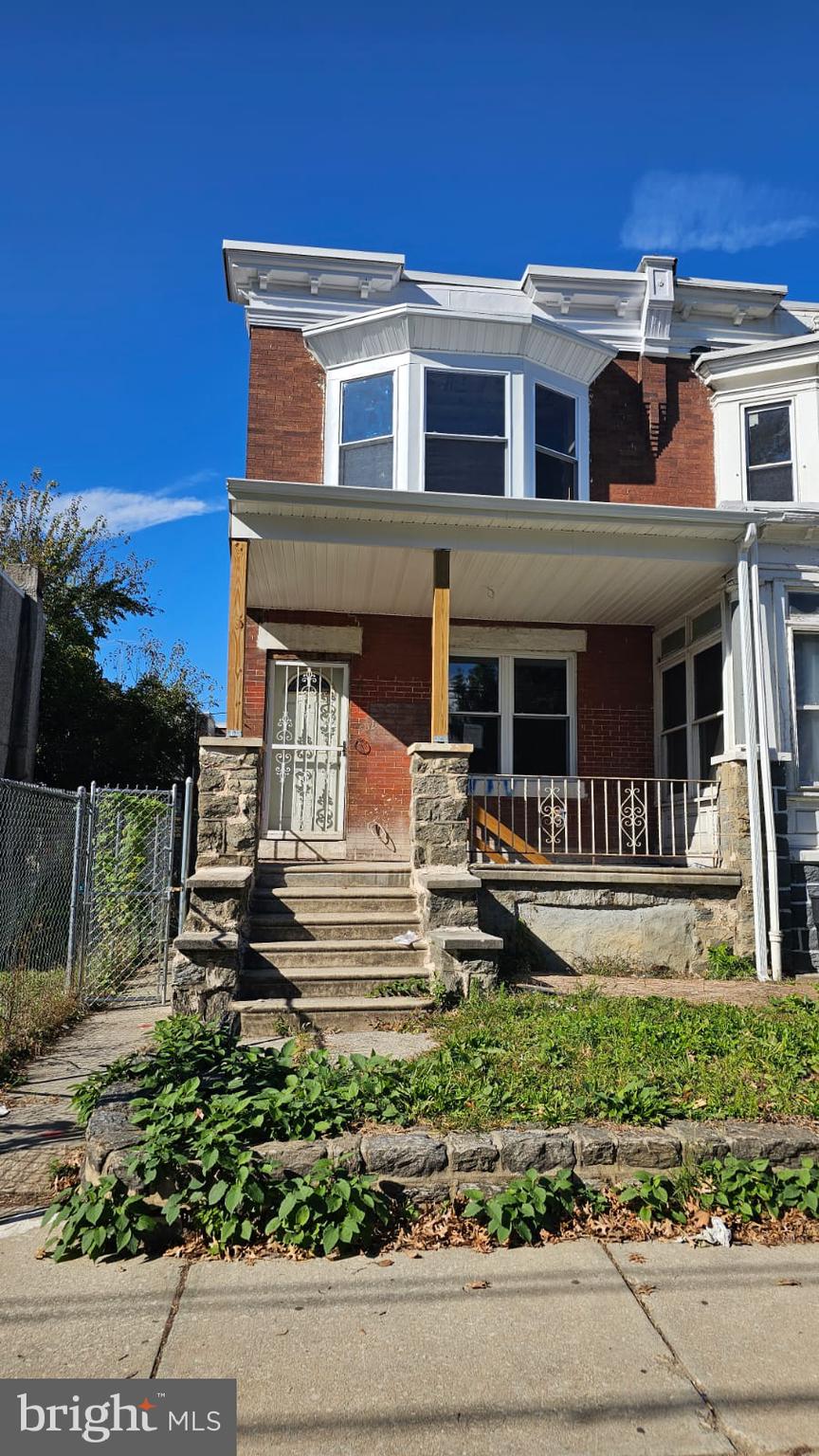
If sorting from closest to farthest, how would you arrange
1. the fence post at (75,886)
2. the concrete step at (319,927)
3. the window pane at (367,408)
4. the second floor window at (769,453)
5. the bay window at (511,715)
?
the fence post at (75,886)
the concrete step at (319,927)
the window pane at (367,408)
the second floor window at (769,453)
the bay window at (511,715)

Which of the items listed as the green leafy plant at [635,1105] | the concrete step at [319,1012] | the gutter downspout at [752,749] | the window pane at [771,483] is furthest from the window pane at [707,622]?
the green leafy plant at [635,1105]

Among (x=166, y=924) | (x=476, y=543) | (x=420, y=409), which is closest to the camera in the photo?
(x=166, y=924)

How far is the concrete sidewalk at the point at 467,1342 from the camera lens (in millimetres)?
2434

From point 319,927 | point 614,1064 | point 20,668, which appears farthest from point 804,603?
point 20,668

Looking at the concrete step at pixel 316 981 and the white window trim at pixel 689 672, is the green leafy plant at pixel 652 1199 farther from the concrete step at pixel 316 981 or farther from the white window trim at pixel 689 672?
the white window trim at pixel 689 672

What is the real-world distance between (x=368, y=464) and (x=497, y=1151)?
859cm

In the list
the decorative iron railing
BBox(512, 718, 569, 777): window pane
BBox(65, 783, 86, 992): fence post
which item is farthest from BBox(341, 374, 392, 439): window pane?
BBox(65, 783, 86, 992): fence post

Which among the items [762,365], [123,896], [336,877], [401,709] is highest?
[762,365]

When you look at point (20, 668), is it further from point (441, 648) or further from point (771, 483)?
point (771, 483)

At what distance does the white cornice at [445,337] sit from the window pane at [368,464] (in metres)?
1.10

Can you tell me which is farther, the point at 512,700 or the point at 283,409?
the point at 512,700

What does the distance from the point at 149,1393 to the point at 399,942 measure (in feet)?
16.6

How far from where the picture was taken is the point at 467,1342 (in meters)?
2.84

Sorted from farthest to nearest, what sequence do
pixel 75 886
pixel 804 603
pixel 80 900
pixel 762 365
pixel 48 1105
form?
pixel 762 365 → pixel 804 603 → pixel 80 900 → pixel 75 886 → pixel 48 1105
